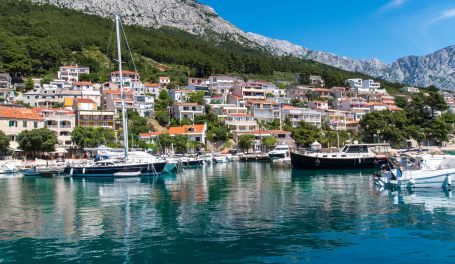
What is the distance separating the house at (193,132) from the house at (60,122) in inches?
709

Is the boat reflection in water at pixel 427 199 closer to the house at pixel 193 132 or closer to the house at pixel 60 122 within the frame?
the house at pixel 193 132

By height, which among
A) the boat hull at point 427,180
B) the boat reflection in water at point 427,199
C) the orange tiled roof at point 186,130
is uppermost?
the orange tiled roof at point 186,130

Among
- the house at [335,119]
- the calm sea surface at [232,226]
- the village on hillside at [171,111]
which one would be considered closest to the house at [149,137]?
the village on hillside at [171,111]

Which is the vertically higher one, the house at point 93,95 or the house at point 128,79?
the house at point 128,79

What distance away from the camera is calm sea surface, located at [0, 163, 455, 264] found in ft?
49.7

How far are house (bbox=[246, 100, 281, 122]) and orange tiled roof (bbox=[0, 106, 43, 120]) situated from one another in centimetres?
4429

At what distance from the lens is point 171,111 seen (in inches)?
3784

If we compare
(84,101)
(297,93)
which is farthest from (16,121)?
(297,93)

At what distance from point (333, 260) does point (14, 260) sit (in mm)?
10494

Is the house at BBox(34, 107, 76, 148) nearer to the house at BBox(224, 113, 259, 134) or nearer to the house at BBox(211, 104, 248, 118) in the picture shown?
the house at BBox(211, 104, 248, 118)

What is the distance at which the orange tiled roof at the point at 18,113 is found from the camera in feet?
232

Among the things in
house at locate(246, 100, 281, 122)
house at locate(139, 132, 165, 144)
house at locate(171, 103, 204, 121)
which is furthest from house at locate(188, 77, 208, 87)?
house at locate(139, 132, 165, 144)

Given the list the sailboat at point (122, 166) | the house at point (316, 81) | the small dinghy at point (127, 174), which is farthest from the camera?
the house at point (316, 81)

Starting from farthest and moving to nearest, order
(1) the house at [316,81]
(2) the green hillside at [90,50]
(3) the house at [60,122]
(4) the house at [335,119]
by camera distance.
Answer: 1. (1) the house at [316,81]
2. (2) the green hillside at [90,50]
3. (4) the house at [335,119]
4. (3) the house at [60,122]
